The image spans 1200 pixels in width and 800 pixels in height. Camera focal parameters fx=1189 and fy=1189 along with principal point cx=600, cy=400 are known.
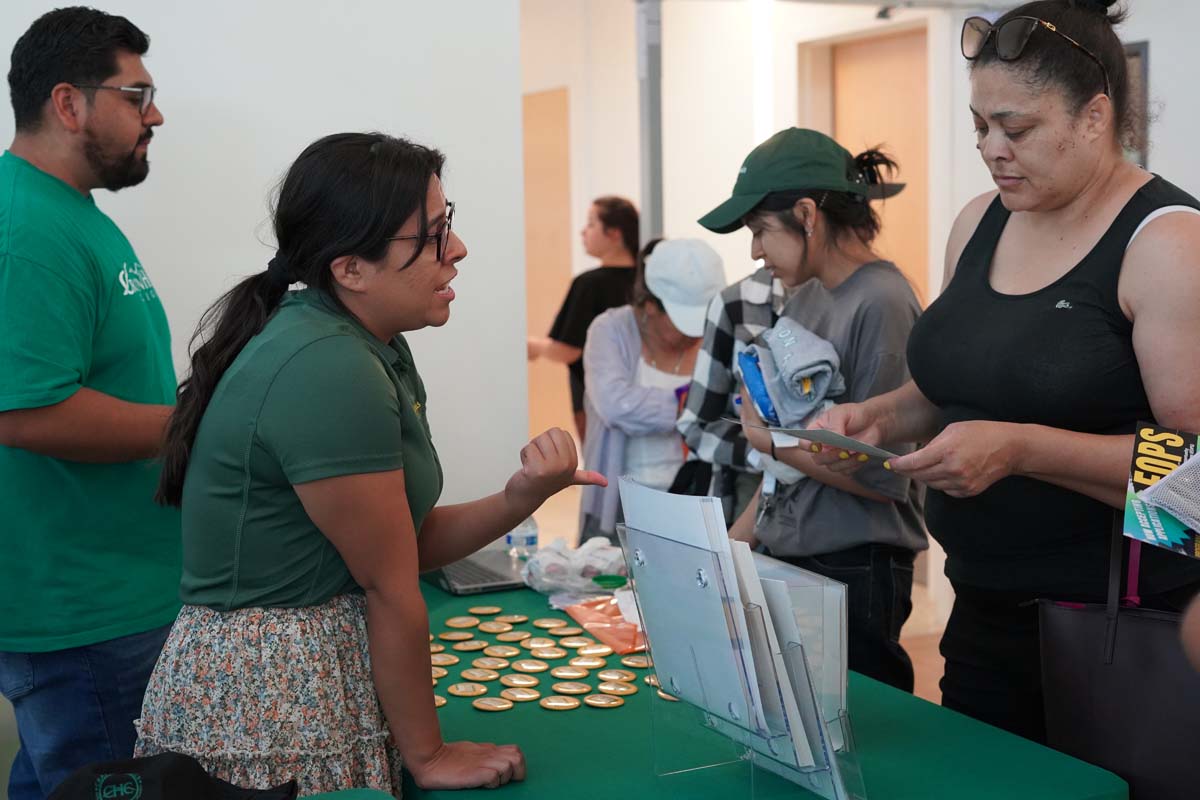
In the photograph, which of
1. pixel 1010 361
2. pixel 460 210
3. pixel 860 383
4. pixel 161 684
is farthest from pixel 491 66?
pixel 161 684

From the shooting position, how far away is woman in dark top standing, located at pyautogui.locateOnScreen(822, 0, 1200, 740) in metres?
1.57

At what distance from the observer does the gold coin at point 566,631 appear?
6.88 feet

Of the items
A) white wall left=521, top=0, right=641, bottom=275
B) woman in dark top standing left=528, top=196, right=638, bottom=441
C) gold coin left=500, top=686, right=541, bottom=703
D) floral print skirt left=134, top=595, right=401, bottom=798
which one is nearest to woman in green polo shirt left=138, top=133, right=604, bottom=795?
floral print skirt left=134, top=595, right=401, bottom=798

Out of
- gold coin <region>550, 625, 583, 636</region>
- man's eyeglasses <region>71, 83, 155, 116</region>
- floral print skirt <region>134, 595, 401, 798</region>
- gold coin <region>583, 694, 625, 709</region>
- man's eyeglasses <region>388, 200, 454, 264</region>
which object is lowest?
gold coin <region>583, 694, 625, 709</region>

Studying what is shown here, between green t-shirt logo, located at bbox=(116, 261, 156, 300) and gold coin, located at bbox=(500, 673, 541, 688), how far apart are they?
0.96 meters

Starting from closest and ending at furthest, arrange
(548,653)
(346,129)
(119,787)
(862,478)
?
(119,787) < (548,653) < (862,478) < (346,129)

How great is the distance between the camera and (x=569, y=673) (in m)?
1.87

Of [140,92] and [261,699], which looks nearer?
[261,699]

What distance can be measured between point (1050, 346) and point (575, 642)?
2.99 feet

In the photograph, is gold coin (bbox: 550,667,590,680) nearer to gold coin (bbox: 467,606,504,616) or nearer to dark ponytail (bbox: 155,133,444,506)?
gold coin (bbox: 467,606,504,616)

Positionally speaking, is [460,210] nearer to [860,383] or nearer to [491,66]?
[491,66]

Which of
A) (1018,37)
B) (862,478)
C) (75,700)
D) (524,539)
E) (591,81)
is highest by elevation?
(591,81)

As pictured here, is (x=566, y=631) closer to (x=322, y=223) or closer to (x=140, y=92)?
(x=322, y=223)

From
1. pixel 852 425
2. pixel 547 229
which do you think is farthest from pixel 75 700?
pixel 547 229
